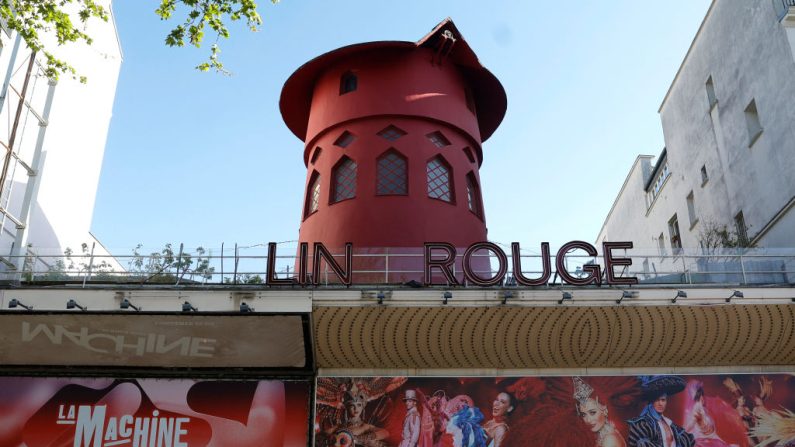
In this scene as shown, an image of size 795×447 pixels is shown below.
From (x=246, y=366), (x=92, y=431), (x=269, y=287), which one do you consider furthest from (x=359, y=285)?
Result: (x=92, y=431)

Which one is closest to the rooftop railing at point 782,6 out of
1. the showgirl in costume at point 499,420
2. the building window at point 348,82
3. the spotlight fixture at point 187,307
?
the building window at point 348,82

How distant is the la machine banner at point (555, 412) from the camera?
11.1 metres

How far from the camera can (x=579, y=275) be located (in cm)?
1105

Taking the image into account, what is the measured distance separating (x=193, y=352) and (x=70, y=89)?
7409 mm

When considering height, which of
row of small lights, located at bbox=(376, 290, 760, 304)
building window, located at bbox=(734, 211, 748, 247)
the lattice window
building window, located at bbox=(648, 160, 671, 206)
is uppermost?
building window, located at bbox=(648, 160, 671, 206)

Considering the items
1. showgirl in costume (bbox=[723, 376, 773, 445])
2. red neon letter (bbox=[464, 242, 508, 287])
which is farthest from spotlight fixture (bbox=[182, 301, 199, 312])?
showgirl in costume (bbox=[723, 376, 773, 445])

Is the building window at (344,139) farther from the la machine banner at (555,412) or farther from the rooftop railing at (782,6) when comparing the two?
the rooftop railing at (782,6)

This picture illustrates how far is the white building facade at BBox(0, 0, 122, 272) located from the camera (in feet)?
43.3

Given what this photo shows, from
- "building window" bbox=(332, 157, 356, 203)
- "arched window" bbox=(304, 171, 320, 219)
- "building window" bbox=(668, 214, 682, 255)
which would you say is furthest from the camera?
"building window" bbox=(668, 214, 682, 255)

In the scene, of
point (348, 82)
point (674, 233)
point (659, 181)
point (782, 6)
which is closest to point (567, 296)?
point (348, 82)

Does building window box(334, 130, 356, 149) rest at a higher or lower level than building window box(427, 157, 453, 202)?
higher

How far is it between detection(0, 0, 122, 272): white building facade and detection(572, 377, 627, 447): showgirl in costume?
7.53 metres

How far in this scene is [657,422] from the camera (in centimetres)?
1125

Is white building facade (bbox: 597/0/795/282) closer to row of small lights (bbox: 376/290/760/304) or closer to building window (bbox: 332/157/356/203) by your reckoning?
row of small lights (bbox: 376/290/760/304)
